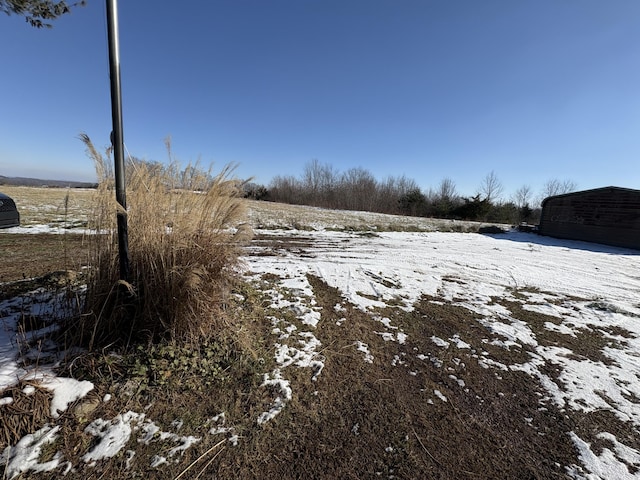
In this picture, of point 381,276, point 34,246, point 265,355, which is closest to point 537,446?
point 265,355

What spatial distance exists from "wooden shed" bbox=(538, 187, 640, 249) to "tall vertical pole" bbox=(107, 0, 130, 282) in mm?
20535

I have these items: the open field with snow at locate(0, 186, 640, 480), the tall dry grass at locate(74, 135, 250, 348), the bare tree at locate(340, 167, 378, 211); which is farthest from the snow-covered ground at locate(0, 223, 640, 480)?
the bare tree at locate(340, 167, 378, 211)

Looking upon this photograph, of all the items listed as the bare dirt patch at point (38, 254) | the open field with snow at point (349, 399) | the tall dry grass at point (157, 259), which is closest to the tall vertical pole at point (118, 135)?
the tall dry grass at point (157, 259)

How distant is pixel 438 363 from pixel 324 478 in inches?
69.2

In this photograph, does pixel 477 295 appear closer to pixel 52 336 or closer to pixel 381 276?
pixel 381 276

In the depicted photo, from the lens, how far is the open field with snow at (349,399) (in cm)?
168

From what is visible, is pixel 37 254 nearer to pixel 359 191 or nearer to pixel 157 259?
pixel 157 259

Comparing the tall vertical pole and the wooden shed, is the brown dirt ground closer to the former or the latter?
the tall vertical pole

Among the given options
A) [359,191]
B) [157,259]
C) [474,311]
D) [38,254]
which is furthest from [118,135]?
[359,191]

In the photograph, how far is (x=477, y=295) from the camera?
4996 mm

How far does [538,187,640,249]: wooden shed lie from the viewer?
13.4 m

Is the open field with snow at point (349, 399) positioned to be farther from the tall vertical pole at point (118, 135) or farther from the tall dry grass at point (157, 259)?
the tall vertical pole at point (118, 135)

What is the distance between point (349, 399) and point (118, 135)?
293 centimetres

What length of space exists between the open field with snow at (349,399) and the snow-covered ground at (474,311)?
0.6 inches
